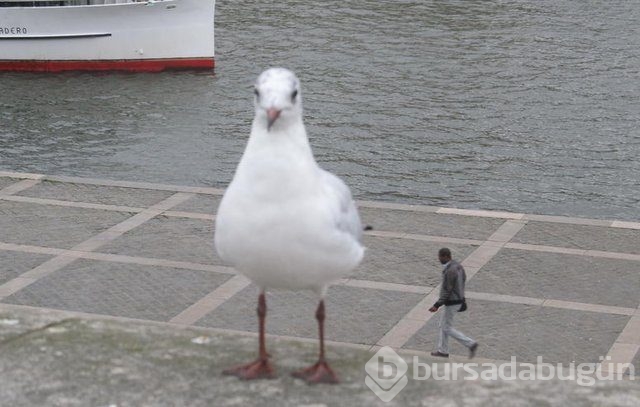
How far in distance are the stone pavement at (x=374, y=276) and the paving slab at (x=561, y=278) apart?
2cm

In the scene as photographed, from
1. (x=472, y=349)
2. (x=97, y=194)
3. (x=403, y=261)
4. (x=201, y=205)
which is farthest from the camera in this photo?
(x=97, y=194)

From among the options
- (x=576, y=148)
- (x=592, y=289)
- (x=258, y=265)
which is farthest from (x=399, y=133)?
(x=258, y=265)

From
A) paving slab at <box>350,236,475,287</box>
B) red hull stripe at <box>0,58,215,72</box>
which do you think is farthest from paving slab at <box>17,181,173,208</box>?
red hull stripe at <box>0,58,215,72</box>

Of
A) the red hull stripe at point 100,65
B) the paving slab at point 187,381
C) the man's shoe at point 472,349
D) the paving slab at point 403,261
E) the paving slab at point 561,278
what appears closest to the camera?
the paving slab at point 187,381

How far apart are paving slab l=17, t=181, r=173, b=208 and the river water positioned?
3.21m

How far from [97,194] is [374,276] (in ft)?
20.5

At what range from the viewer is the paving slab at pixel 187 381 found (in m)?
5.11

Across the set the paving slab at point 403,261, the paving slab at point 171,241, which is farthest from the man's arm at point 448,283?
the paving slab at point 171,241

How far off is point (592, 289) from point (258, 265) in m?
9.27

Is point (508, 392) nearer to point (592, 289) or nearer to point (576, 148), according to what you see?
point (592, 289)

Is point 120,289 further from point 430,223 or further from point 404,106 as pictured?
point 404,106

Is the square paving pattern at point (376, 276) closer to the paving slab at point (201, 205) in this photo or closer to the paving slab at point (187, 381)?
the paving slab at point (201, 205)

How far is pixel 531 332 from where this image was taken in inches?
495

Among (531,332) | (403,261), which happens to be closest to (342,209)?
(531,332)
